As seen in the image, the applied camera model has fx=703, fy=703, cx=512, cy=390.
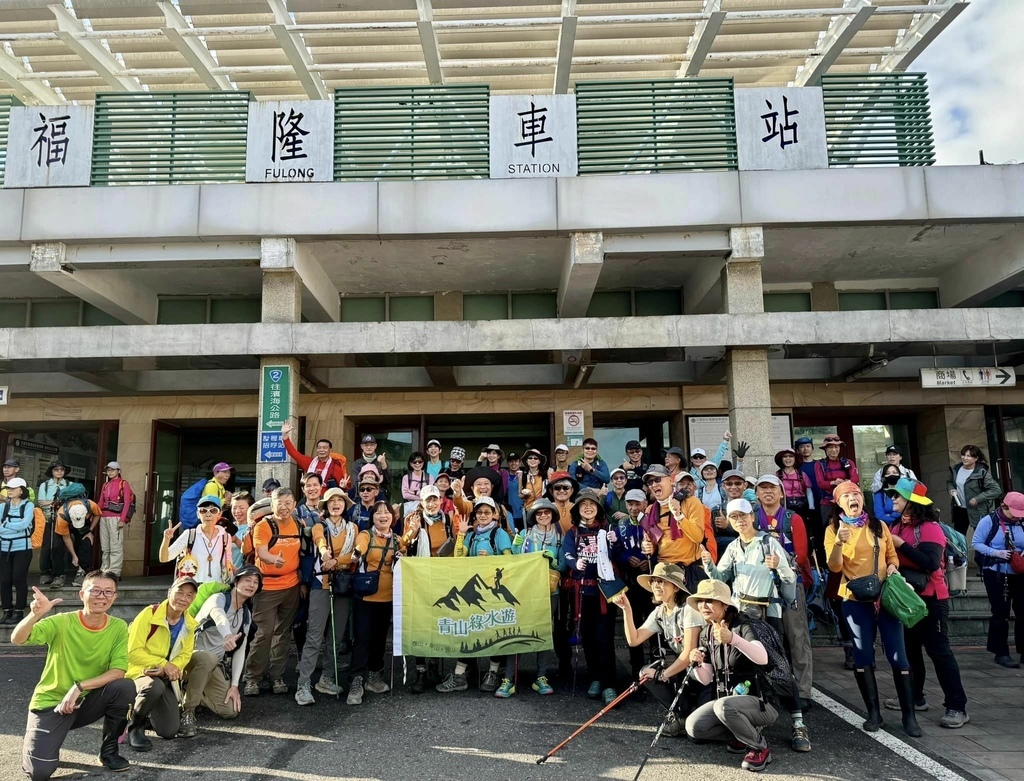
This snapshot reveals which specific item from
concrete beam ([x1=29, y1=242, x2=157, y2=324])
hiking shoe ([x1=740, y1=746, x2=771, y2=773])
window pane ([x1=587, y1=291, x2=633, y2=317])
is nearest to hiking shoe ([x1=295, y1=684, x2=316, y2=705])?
hiking shoe ([x1=740, y1=746, x2=771, y2=773])

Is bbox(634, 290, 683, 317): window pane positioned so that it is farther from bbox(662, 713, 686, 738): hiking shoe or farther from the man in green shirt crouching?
the man in green shirt crouching

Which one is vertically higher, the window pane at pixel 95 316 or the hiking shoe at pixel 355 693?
the window pane at pixel 95 316

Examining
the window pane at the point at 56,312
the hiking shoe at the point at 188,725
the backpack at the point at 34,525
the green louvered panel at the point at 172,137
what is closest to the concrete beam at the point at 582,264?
the green louvered panel at the point at 172,137

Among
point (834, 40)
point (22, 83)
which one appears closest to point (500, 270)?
point (834, 40)

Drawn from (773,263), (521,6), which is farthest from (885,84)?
(521,6)

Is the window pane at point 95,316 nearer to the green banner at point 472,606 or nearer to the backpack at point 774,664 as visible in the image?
the green banner at point 472,606

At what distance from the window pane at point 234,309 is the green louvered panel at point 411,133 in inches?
139

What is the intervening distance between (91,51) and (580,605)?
622 inches

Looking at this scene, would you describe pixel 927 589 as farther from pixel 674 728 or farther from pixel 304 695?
pixel 304 695

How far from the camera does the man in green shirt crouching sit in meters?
4.48

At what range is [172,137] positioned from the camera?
10352 millimetres

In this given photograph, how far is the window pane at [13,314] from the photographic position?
41.2 ft

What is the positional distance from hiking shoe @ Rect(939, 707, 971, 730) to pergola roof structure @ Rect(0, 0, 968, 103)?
13.1 meters

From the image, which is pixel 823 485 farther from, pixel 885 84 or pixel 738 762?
pixel 885 84
